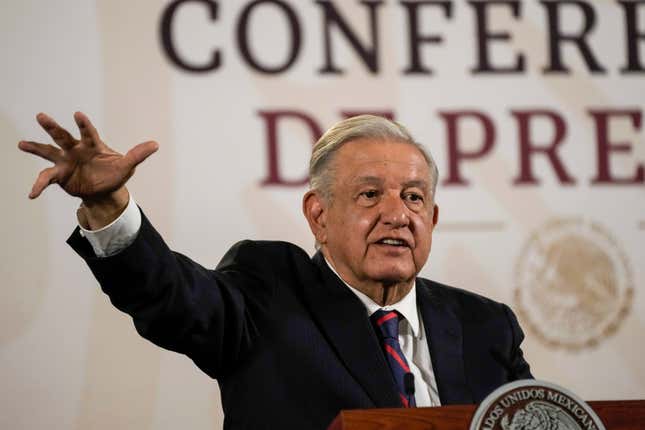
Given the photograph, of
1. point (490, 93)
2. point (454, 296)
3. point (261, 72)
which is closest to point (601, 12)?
point (490, 93)

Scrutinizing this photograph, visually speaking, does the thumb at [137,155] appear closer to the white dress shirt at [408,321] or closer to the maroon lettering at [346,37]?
the white dress shirt at [408,321]

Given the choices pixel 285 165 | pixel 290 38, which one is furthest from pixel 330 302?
pixel 290 38

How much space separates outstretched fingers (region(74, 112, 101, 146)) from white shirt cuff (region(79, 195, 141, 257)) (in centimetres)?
16

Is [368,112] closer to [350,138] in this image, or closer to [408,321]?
[350,138]

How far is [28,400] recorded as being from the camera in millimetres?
3447

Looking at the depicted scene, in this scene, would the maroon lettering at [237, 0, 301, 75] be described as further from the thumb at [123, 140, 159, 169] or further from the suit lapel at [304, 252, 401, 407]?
the thumb at [123, 140, 159, 169]

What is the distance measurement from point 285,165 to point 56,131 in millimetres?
1745

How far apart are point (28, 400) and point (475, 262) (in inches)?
59.0

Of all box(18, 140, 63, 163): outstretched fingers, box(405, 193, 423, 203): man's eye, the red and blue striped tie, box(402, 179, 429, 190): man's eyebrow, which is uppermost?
box(18, 140, 63, 163): outstretched fingers

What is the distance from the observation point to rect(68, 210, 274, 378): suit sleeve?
218cm

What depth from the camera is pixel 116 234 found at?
2.17 meters

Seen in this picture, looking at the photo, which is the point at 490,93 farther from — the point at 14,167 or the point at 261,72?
the point at 14,167

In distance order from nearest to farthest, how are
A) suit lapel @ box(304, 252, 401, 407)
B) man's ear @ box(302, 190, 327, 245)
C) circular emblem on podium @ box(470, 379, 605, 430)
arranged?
circular emblem on podium @ box(470, 379, 605, 430) → suit lapel @ box(304, 252, 401, 407) → man's ear @ box(302, 190, 327, 245)

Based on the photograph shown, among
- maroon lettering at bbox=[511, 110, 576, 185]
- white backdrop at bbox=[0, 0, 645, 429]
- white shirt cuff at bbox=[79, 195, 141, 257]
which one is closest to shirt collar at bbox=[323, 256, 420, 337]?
white shirt cuff at bbox=[79, 195, 141, 257]
